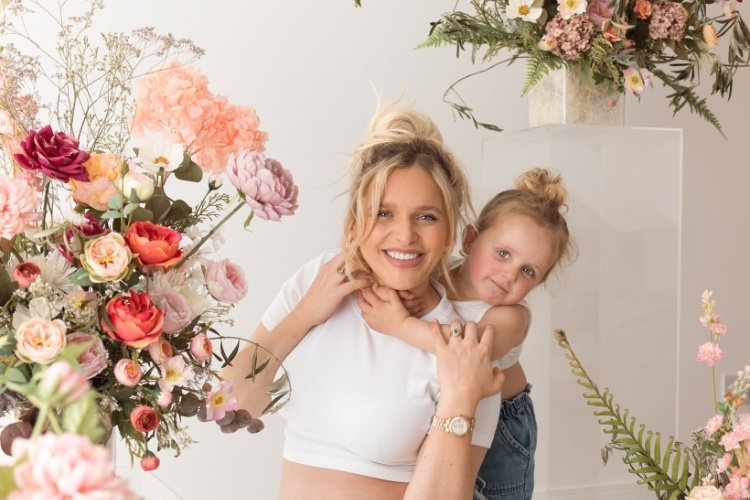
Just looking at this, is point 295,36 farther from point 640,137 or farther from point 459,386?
point 459,386

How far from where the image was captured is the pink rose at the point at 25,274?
2.98 feet

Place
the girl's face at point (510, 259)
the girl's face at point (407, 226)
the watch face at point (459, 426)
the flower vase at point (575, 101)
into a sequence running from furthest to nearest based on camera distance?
the flower vase at point (575, 101) < the girl's face at point (510, 259) < the girl's face at point (407, 226) < the watch face at point (459, 426)

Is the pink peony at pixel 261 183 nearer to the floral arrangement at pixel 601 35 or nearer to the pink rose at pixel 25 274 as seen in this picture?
the pink rose at pixel 25 274

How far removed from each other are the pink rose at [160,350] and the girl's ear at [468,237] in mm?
978

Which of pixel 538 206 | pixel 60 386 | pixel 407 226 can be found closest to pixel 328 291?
pixel 407 226

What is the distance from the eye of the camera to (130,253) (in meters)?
0.93

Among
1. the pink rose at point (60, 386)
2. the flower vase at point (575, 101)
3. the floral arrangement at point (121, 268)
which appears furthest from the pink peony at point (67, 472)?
the flower vase at point (575, 101)

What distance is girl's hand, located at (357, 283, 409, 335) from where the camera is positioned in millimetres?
1703

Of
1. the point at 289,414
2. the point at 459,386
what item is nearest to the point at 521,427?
the point at 459,386

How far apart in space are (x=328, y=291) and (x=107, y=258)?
85cm

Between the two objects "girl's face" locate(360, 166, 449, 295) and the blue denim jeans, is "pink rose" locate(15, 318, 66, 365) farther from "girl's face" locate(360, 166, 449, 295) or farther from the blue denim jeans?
the blue denim jeans

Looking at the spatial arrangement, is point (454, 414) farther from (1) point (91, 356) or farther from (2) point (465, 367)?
(1) point (91, 356)

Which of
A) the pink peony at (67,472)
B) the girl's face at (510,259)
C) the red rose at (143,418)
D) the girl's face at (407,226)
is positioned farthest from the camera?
the girl's face at (510,259)

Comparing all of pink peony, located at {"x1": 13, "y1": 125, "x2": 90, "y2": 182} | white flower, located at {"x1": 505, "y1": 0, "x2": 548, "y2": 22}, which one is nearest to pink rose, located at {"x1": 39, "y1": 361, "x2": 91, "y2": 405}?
pink peony, located at {"x1": 13, "y1": 125, "x2": 90, "y2": 182}
